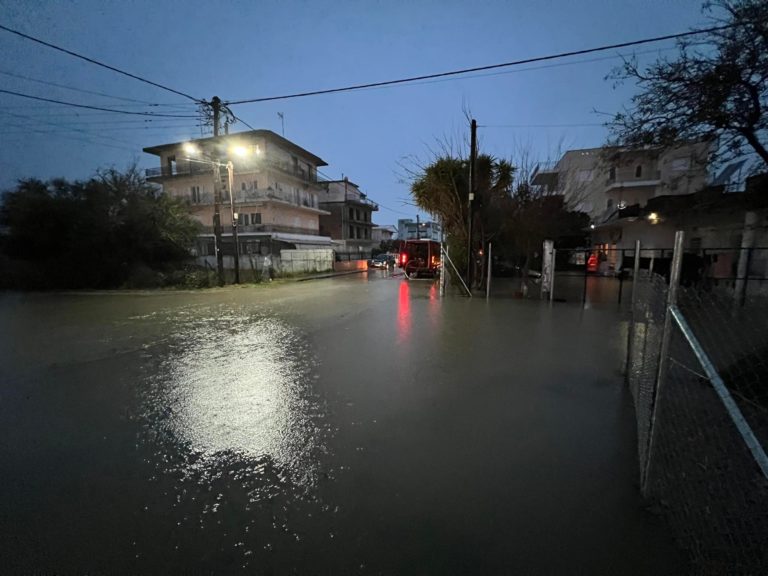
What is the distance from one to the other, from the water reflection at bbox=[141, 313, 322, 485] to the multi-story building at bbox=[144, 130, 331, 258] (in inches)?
1194

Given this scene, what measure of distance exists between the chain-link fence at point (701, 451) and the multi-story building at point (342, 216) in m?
45.3

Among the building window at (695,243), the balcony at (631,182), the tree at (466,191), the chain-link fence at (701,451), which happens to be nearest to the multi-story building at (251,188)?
the tree at (466,191)

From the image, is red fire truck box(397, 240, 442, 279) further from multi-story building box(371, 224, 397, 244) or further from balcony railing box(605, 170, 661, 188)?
multi-story building box(371, 224, 397, 244)

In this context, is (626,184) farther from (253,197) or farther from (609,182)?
(253,197)

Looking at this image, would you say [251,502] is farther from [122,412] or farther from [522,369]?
[522,369]

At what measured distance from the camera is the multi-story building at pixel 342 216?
5009cm

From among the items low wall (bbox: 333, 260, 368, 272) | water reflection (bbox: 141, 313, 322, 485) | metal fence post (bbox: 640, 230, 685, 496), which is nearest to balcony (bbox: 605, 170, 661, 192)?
low wall (bbox: 333, 260, 368, 272)

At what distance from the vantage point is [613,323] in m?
7.82


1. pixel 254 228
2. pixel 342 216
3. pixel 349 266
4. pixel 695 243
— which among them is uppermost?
pixel 342 216

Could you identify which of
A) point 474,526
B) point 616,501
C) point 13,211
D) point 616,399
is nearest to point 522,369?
point 616,399

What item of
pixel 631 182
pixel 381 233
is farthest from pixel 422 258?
pixel 381 233

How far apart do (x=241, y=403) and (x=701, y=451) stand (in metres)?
4.37

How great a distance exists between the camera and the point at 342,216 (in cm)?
5041

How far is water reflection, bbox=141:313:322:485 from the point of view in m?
2.93
